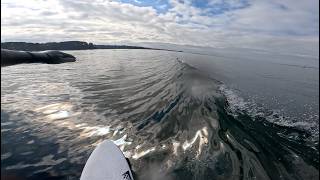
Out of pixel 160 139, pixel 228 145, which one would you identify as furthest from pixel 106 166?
pixel 228 145

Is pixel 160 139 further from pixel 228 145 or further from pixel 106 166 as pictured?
pixel 106 166

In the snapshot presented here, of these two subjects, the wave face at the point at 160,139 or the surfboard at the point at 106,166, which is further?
the wave face at the point at 160,139

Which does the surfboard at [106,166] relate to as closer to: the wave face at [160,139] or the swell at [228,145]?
the wave face at [160,139]

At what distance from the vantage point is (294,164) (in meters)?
14.1

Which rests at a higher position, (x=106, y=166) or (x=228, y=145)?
(x=228, y=145)

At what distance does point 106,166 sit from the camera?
13.3 metres

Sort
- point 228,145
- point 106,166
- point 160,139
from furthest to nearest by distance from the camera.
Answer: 1. point 160,139
2. point 228,145
3. point 106,166

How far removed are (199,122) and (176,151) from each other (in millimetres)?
5101

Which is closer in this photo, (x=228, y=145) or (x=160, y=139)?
(x=228, y=145)

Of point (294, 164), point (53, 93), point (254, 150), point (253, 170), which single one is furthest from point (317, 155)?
point (53, 93)

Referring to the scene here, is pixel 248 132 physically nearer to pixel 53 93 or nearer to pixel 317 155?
pixel 317 155

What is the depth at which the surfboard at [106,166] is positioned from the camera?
12.4 meters

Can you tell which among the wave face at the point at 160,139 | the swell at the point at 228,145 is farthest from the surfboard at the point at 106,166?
the swell at the point at 228,145

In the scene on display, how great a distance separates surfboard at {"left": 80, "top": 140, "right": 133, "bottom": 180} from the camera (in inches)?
488
